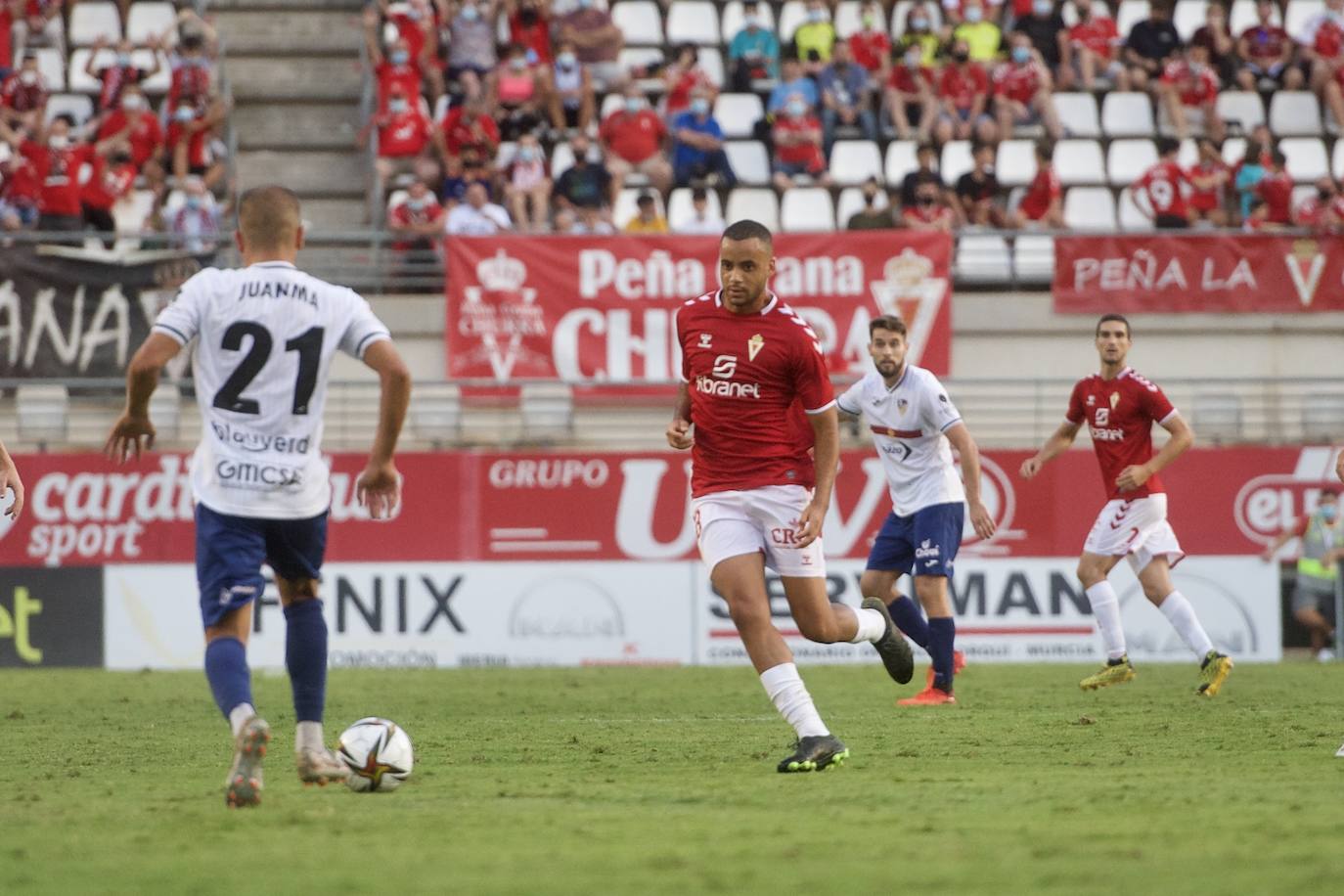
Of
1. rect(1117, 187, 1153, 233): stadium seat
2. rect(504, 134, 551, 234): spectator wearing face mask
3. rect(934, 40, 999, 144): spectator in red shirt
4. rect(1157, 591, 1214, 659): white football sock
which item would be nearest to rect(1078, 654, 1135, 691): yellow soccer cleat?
rect(1157, 591, 1214, 659): white football sock

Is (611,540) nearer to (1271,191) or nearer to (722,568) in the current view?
(1271,191)

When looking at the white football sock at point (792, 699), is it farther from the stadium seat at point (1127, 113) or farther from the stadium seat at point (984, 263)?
the stadium seat at point (1127, 113)

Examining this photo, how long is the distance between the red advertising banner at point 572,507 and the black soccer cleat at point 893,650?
8.57 meters

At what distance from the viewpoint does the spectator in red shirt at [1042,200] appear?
2272cm

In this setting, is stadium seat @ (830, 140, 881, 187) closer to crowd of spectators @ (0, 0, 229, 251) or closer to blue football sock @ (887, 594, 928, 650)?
crowd of spectators @ (0, 0, 229, 251)

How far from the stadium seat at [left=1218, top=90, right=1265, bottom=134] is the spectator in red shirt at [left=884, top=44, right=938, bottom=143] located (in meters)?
3.82

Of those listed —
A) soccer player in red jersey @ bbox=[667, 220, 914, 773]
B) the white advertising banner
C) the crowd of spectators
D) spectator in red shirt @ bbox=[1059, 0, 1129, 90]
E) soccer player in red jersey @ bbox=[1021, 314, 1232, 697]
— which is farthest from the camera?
spectator in red shirt @ bbox=[1059, 0, 1129, 90]

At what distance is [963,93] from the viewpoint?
24.2 m

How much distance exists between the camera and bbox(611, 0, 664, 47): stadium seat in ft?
83.7

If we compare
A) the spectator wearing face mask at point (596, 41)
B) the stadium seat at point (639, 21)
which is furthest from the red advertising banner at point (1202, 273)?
the stadium seat at point (639, 21)

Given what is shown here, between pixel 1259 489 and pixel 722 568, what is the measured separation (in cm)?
1275

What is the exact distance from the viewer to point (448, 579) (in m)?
19.2

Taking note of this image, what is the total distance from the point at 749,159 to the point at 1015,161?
3.22 meters

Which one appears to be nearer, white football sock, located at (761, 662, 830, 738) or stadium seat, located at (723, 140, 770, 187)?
white football sock, located at (761, 662, 830, 738)
